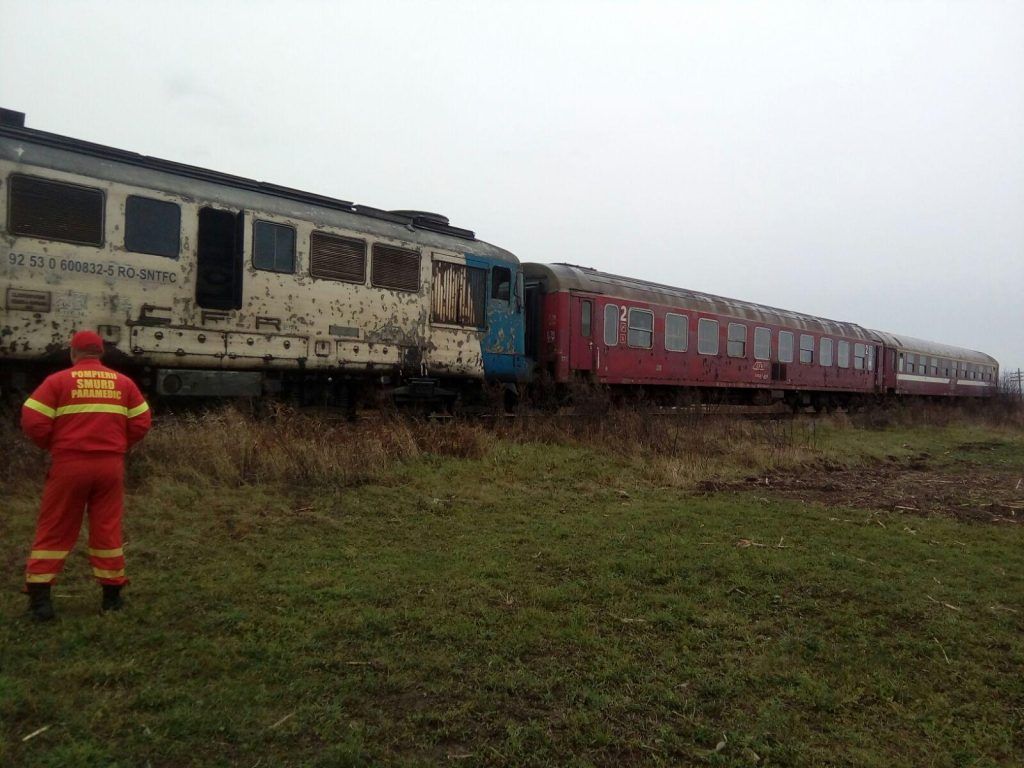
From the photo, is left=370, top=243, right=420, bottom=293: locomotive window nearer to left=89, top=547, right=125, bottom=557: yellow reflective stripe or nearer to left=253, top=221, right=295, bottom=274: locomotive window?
left=253, top=221, right=295, bottom=274: locomotive window

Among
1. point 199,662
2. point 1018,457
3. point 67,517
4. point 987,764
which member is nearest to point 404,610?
point 199,662

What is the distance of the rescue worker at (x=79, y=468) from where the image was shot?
3951 mm

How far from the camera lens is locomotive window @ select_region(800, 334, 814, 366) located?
2125 centimetres

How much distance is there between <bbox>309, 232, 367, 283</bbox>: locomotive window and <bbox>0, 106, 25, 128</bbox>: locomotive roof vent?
11.4 feet

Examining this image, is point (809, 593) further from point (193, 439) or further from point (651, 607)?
point (193, 439)

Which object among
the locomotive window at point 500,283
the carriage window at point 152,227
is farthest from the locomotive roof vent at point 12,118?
the locomotive window at point 500,283

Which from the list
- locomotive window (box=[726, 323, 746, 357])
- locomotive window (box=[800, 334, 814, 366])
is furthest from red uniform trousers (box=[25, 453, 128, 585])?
locomotive window (box=[800, 334, 814, 366])

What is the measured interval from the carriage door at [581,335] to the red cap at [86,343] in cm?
1040

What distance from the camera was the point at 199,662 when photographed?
3506 millimetres

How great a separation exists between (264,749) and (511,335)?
417 inches

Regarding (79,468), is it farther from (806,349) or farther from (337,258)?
(806,349)

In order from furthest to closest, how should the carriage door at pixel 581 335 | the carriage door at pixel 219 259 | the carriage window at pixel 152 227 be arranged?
the carriage door at pixel 581 335 → the carriage door at pixel 219 259 → the carriage window at pixel 152 227

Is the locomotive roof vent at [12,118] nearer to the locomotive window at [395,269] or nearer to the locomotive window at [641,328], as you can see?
the locomotive window at [395,269]

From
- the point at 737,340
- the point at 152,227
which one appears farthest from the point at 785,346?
the point at 152,227
